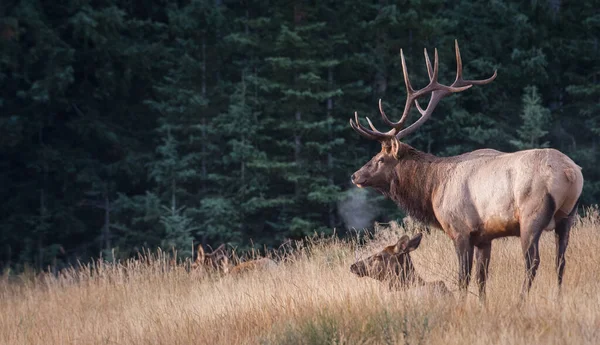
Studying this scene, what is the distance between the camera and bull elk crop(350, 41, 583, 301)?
702 centimetres

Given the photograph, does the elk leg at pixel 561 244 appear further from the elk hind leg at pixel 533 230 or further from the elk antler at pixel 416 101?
the elk antler at pixel 416 101

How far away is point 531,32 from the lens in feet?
83.8

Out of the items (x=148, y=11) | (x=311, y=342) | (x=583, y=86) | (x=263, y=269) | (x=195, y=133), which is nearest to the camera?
(x=311, y=342)

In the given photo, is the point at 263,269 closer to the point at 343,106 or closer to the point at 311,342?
the point at 311,342

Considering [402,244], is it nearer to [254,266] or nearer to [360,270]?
[360,270]

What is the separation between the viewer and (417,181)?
8.41 meters

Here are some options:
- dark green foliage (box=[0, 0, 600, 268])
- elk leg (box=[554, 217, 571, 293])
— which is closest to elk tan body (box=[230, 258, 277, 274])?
elk leg (box=[554, 217, 571, 293])

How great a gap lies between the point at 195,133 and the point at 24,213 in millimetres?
5158

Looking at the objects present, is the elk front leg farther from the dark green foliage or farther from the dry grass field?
the dark green foliage

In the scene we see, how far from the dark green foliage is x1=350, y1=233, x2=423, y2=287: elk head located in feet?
47.7

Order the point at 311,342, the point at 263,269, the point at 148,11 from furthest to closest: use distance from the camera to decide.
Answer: the point at 148,11, the point at 263,269, the point at 311,342

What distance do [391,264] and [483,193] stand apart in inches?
42.9

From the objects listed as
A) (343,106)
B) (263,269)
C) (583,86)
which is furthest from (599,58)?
(263,269)

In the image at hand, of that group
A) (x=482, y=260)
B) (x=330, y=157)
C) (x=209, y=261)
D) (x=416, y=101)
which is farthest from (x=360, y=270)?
(x=330, y=157)
